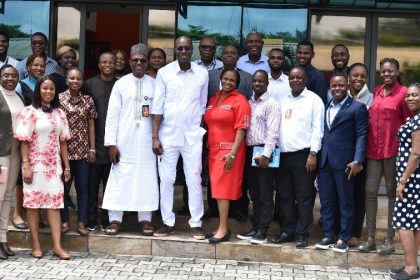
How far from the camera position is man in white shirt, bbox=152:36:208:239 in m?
6.50

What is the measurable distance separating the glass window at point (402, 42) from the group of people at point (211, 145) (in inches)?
103

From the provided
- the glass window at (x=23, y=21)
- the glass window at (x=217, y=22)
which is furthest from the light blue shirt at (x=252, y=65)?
the glass window at (x=23, y=21)

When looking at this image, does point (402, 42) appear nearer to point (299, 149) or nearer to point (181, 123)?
point (299, 149)

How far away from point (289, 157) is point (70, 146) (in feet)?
7.53

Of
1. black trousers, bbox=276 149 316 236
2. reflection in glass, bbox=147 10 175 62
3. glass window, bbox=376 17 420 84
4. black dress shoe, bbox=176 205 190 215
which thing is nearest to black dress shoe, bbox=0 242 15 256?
black dress shoe, bbox=176 205 190 215

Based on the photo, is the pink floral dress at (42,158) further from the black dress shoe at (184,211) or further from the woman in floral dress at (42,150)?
the black dress shoe at (184,211)

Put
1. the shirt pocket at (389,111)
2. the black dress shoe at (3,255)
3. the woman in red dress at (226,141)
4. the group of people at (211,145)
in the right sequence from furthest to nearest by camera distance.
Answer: the woman in red dress at (226,141) < the black dress shoe at (3,255) < the group of people at (211,145) < the shirt pocket at (389,111)

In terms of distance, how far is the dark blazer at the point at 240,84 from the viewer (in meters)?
6.78

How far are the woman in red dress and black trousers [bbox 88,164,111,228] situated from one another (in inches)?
47.6

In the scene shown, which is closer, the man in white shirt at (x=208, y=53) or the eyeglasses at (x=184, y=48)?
the eyeglasses at (x=184, y=48)

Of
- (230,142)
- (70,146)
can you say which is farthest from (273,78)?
(70,146)

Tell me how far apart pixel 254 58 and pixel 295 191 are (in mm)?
1832

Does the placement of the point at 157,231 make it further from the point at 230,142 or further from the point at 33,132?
the point at 33,132

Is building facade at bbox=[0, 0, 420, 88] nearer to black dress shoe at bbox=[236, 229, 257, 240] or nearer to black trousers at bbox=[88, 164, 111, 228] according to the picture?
black trousers at bbox=[88, 164, 111, 228]
